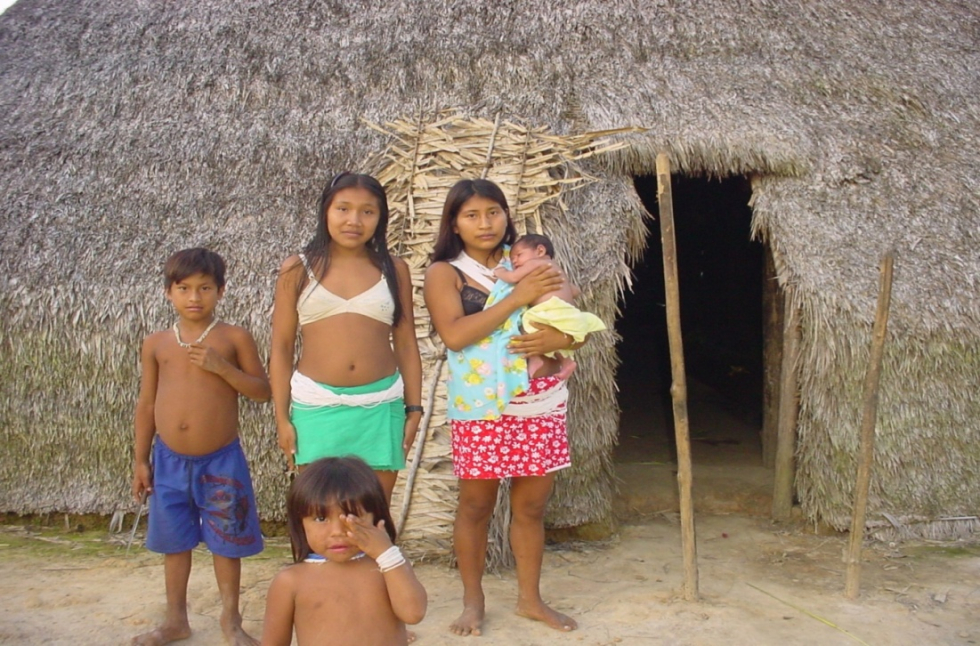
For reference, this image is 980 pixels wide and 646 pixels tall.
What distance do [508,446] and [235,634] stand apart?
1143 mm

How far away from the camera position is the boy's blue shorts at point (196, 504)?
2764 millimetres

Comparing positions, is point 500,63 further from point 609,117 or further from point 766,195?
point 766,195

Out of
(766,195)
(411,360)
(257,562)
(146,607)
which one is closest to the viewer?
(411,360)

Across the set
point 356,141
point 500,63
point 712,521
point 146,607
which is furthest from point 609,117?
point 146,607

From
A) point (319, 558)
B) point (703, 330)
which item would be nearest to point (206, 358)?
point (319, 558)

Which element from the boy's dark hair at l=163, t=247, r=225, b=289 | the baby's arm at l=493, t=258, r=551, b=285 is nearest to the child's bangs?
the baby's arm at l=493, t=258, r=551, b=285

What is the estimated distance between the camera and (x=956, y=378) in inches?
150

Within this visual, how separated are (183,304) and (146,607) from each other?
134 cm

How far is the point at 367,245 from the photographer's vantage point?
2717 millimetres

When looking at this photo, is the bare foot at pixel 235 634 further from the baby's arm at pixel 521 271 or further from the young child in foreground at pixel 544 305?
the baby's arm at pixel 521 271

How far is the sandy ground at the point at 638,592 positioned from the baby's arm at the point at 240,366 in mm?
928

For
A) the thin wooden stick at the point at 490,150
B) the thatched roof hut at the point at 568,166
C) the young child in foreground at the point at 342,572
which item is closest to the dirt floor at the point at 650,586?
the thatched roof hut at the point at 568,166

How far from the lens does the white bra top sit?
8.46ft

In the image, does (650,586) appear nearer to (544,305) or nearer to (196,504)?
(544,305)
